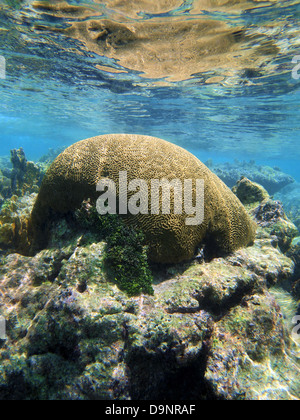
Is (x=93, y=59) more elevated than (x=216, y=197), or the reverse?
(x=93, y=59)

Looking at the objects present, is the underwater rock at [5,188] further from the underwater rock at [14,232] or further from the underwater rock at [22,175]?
the underwater rock at [14,232]

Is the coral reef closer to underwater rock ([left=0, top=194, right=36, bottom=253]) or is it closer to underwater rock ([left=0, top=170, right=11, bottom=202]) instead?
underwater rock ([left=0, top=170, right=11, bottom=202])

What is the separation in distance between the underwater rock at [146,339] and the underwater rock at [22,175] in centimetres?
964

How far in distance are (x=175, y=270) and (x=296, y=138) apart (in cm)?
3380

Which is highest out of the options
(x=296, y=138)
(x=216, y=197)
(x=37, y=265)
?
(x=296, y=138)

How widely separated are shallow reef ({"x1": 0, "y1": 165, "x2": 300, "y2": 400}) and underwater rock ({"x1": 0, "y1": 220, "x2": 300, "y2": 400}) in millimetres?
14

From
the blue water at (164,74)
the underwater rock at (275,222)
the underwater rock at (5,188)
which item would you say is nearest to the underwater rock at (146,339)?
the underwater rock at (275,222)

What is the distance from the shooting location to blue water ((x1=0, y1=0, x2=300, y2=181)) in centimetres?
795

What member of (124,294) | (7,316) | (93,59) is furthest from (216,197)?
(93,59)

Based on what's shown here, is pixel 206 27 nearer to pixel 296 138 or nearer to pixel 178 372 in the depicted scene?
pixel 178 372

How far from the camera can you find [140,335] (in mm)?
3061

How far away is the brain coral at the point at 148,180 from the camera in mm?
4340

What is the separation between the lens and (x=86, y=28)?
9.21 m

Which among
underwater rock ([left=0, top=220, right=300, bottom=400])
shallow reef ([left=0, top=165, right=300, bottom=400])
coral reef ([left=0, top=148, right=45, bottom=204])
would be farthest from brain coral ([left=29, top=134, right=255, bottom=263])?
coral reef ([left=0, top=148, right=45, bottom=204])
